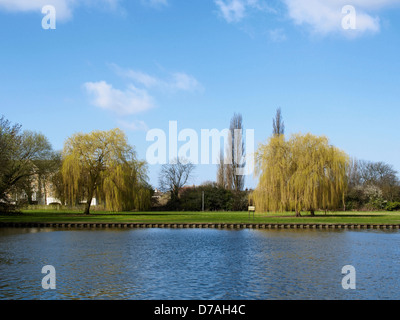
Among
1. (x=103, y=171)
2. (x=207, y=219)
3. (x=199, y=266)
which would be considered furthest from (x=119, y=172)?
(x=199, y=266)

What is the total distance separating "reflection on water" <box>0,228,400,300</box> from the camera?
13.3 m

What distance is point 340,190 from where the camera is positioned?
140 ft

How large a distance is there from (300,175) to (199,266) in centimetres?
2589

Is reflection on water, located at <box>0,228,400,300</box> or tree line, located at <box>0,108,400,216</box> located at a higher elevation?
tree line, located at <box>0,108,400,216</box>

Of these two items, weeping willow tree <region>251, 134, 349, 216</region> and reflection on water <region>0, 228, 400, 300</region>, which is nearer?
reflection on water <region>0, 228, 400, 300</region>

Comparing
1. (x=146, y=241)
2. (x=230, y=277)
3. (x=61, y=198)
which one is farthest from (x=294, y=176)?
(x=230, y=277)

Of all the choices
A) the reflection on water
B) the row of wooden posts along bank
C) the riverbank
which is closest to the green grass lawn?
the riverbank

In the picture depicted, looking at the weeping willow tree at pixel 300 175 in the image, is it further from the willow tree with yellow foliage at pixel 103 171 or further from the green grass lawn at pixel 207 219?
the willow tree with yellow foliage at pixel 103 171

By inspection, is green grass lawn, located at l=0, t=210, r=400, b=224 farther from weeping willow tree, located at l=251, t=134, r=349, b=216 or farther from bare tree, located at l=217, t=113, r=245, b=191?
bare tree, located at l=217, t=113, r=245, b=191

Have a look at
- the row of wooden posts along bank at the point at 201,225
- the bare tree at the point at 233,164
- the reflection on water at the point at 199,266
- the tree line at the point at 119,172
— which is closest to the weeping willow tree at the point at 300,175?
the tree line at the point at 119,172

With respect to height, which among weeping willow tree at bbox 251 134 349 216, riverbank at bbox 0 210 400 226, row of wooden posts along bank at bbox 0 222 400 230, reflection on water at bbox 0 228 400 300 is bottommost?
reflection on water at bbox 0 228 400 300

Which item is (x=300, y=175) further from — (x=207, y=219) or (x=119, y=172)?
(x=119, y=172)

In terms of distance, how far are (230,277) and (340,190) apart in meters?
29.8

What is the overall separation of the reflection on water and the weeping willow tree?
41.1 feet
